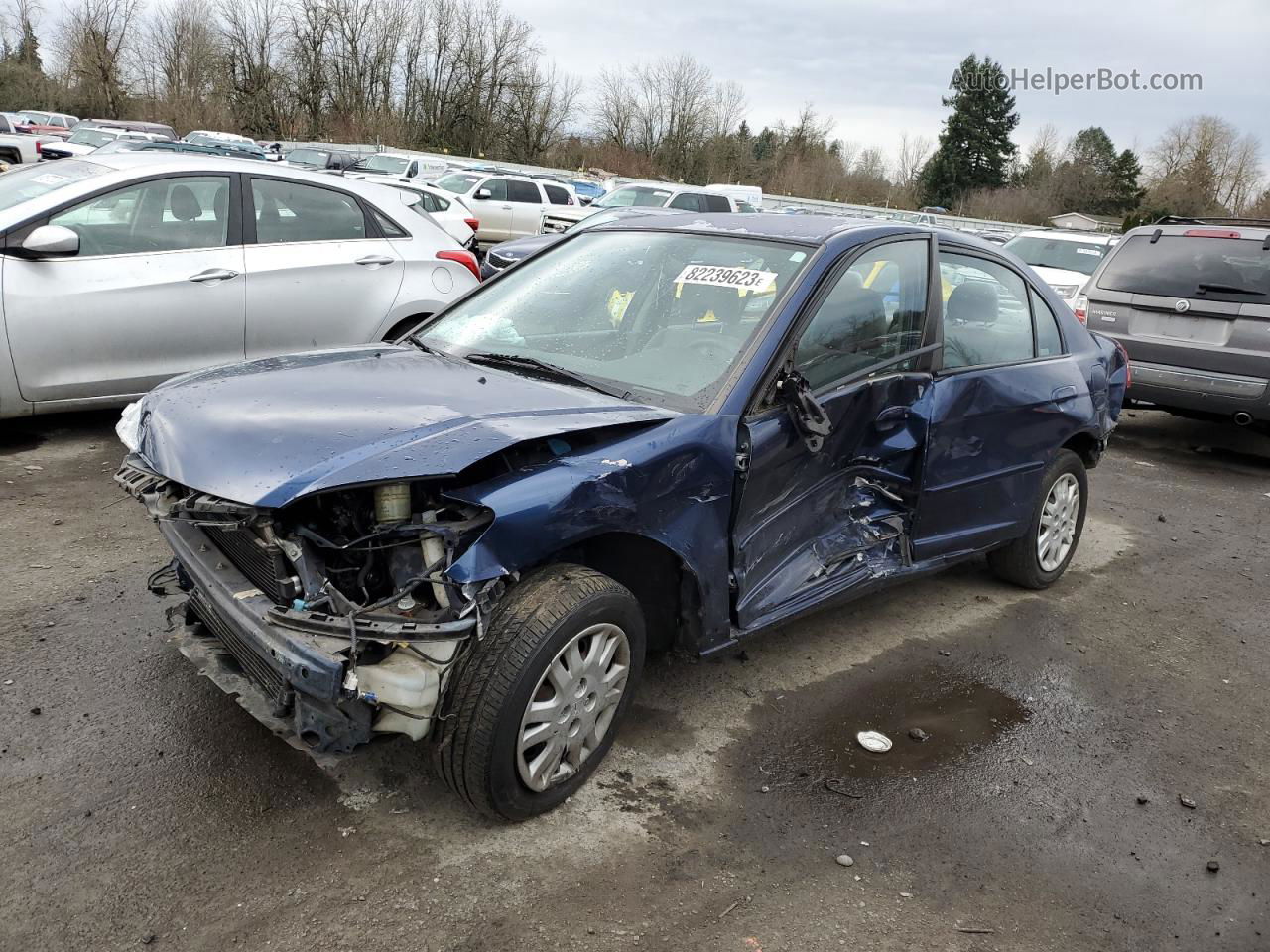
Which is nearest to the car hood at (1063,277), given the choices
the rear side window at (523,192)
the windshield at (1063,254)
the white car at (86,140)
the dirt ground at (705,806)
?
the windshield at (1063,254)

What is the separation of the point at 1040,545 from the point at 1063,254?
9.64 meters

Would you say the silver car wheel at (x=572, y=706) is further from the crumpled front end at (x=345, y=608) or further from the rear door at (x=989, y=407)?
the rear door at (x=989, y=407)

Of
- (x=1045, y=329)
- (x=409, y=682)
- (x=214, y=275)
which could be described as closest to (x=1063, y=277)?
(x=1045, y=329)

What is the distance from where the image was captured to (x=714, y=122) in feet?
209

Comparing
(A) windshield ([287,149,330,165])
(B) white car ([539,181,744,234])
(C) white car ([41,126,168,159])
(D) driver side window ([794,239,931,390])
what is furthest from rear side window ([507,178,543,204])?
(D) driver side window ([794,239,931,390])

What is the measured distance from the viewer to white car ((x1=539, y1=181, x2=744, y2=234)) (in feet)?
64.1

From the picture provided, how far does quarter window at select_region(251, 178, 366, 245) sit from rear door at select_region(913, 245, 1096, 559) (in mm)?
3968

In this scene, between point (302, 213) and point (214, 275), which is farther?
point (302, 213)

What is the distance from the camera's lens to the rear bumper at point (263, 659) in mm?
2459

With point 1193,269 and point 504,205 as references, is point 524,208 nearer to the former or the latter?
point 504,205

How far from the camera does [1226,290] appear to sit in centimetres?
778

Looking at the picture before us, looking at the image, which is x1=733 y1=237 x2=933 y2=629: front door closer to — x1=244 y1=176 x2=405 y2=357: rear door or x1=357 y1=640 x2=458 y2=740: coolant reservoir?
x1=357 y1=640 x2=458 y2=740: coolant reservoir

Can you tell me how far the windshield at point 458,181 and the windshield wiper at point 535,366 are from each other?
1975 cm

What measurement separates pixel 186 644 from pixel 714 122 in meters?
65.4
